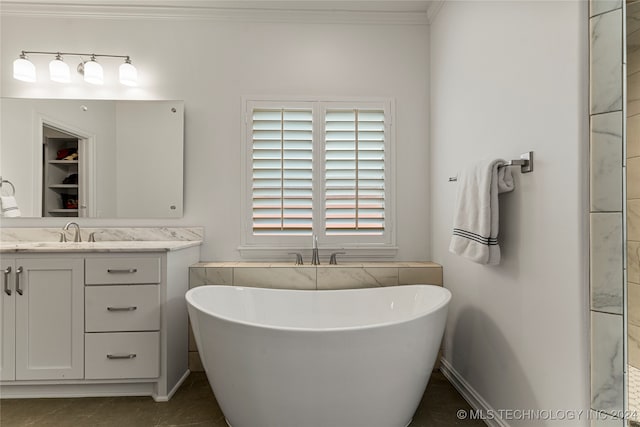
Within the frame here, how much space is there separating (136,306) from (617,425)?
2.26 metres

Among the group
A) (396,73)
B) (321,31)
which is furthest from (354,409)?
(321,31)

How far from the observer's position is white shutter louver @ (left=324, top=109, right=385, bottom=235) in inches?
103

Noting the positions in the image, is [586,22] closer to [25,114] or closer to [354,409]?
[354,409]

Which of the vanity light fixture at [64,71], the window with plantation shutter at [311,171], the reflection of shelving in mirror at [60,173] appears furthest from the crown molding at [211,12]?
the reflection of shelving in mirror at [60,173]

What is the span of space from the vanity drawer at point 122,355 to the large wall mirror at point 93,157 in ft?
2.98

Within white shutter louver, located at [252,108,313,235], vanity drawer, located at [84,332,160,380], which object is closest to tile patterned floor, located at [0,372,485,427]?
vanity drawer, located at [84,332,160,380]

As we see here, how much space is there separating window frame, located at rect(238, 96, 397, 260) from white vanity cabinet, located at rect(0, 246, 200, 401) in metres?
0.74

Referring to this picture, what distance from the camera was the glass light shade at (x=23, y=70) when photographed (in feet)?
8.04

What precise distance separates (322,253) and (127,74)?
196 centimetres

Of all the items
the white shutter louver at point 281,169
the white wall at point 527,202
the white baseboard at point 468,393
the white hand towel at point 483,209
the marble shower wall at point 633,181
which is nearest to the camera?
the marble shower wall at point 633,181

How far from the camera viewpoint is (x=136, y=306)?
201 cm

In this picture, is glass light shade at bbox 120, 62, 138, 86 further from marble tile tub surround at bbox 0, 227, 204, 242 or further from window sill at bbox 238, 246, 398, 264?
window sill at bbox 238, 246, 398, 264

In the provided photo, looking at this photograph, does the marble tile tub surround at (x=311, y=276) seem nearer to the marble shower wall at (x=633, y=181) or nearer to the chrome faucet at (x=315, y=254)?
the chrome faucet at (x=315, y=254)

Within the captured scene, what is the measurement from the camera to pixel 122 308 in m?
2.00
